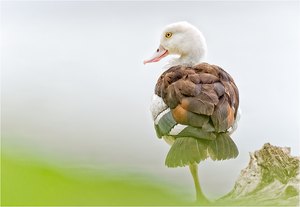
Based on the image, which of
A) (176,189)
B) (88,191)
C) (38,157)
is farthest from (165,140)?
(38,157)

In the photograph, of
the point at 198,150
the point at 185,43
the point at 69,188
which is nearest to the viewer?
the point at 198,150

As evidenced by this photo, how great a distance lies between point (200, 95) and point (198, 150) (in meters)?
0.15

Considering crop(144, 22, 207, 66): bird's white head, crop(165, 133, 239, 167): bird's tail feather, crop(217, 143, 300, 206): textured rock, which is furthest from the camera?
crop(144, 22, 207, 66): bird's white head

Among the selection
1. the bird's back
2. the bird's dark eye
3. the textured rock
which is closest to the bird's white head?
the bird's dark eye

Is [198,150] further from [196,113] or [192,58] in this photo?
[192,58]

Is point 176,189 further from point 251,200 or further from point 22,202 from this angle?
point 22,202

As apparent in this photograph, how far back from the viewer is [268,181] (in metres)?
1.64

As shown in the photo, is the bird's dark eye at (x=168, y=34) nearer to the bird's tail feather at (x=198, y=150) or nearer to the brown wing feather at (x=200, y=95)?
the brown wing feather at (x=200, y=95)

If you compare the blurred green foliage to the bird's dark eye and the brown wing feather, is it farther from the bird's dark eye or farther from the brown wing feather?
the bird's dark eye

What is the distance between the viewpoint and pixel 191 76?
64.4 inches

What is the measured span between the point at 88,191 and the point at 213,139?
1.19 ft

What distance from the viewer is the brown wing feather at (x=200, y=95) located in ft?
4.99

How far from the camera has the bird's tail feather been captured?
149cm

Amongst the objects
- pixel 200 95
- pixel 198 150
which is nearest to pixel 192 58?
pixel 200 95
